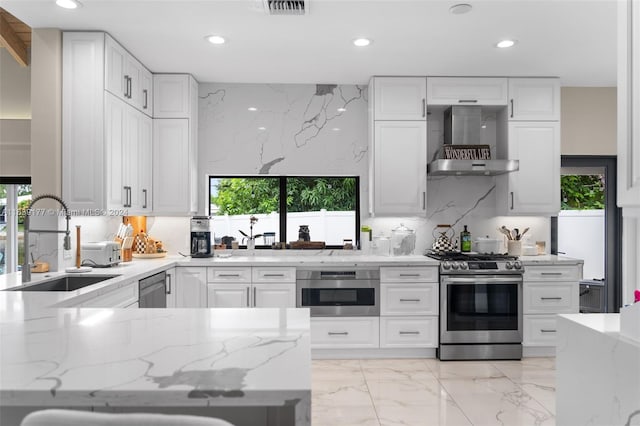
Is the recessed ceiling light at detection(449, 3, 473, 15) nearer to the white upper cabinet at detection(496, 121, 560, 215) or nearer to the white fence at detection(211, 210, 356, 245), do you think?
the white upper cabinet at detection(496, 121, 560, 215)

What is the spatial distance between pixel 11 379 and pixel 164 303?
9.52 feet

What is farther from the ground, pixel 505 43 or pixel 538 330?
pixel 505 43

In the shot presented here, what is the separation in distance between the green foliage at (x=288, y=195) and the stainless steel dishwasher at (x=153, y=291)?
122 cm

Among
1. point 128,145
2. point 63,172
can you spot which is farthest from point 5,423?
point 128,145

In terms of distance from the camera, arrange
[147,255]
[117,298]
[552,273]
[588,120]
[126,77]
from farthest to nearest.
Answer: [588,120]
[147,255]
[552,273]
[126,77]
[117,298]

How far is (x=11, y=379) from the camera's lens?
1071mm

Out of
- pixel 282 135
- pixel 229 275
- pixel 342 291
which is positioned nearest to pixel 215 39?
pixel 282 135

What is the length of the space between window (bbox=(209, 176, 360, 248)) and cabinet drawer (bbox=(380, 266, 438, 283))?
2.45 feet

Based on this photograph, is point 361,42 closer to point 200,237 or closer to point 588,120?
point 200,237

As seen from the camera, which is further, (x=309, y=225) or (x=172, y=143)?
(x=309, y=225)

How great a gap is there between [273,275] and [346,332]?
2.74 ft

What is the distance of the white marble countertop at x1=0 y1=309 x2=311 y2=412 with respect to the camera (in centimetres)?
101

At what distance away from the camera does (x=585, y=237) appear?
4910 millimetres

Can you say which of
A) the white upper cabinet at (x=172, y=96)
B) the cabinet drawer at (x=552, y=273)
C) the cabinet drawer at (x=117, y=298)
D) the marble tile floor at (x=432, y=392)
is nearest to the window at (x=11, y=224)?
the white upper cabinet at (x=172, y=96)
